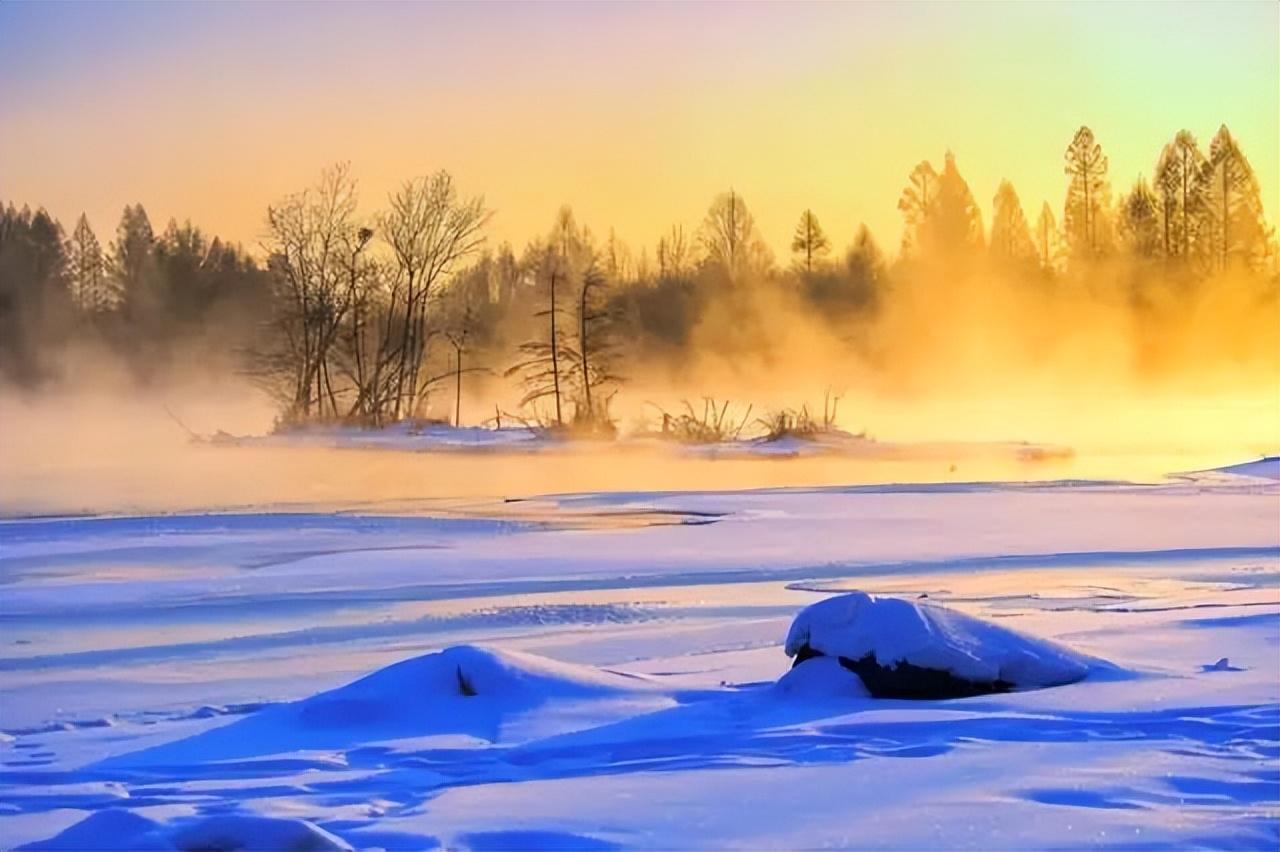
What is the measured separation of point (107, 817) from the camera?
448 centimetres

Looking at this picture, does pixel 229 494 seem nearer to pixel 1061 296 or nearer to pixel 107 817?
pixel 107 817

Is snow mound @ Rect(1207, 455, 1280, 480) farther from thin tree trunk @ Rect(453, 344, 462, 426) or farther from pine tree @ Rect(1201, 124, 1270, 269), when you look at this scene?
thin tree trunk @ Rect(453, 344, 462, 426)

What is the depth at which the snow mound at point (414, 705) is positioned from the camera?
5828 millimetres

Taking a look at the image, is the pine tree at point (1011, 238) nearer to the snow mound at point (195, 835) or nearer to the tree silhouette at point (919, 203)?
the tree silhouette at point (919, 203)

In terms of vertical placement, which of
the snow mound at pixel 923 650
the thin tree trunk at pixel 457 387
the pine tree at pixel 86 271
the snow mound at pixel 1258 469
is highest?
the pine tree at pixel 86 271

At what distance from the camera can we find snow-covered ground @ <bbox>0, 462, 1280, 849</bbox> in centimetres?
463

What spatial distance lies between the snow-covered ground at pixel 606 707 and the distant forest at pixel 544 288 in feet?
66.6

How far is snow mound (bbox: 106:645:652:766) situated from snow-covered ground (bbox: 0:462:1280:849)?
15 millimetres

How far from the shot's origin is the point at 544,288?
33594mm

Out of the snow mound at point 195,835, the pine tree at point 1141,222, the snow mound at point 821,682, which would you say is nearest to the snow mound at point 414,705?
the snow mound at point 821,682

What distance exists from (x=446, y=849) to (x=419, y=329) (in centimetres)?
3104

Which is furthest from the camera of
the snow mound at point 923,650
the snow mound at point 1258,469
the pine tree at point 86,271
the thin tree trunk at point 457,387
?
the pine tree at point 86,271

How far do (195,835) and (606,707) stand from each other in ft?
6.95

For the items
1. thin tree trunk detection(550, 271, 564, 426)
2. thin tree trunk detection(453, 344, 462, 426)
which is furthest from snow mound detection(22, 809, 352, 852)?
thin tree trunk detection(453, 344, 462, 426)
